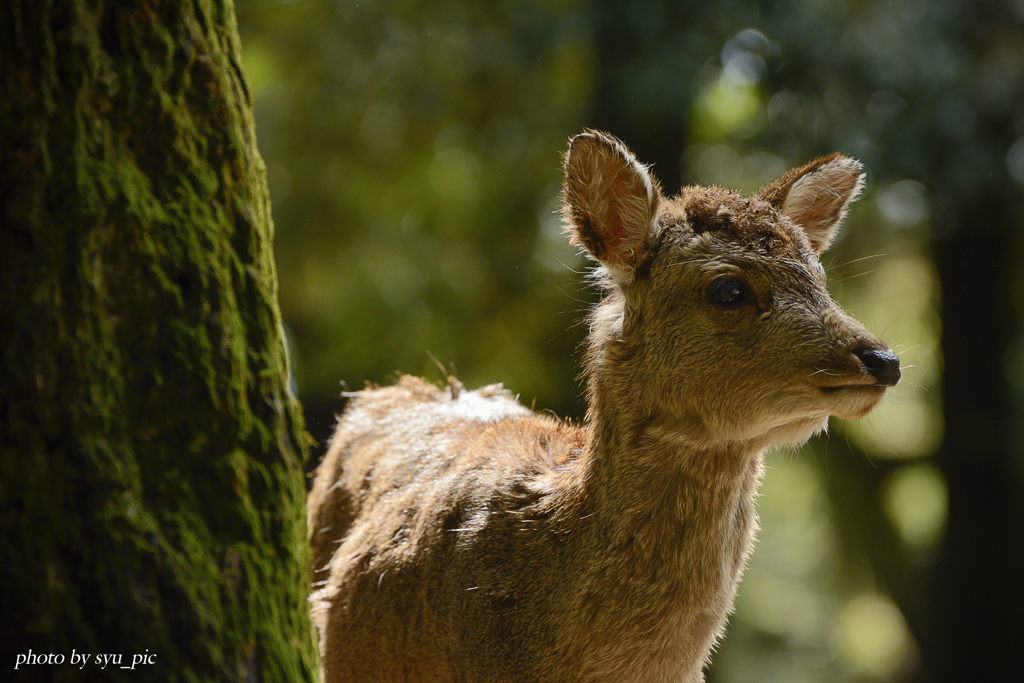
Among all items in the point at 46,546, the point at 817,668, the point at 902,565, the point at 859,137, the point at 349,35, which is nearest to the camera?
the point at 46,546

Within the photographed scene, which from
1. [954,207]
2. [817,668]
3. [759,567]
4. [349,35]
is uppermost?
[349,35]

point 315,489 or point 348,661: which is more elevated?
point 315,489

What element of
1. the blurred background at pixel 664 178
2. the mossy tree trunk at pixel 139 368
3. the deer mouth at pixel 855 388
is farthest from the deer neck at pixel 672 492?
the blurred background at pixel 664 178

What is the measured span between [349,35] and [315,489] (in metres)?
8.87

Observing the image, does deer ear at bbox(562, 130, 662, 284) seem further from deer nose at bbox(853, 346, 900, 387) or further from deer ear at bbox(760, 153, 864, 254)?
deer nose at bbox(853, 346, 900, 387)

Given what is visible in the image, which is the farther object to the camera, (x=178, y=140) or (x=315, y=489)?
(x=315, y=489)

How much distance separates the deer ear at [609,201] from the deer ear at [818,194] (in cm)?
62

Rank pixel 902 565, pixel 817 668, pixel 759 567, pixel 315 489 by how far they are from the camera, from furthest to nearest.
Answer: pixel 759 567
pixel 817 668
pixel 902 565
pixel 315 489

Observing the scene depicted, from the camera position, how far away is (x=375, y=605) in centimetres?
378

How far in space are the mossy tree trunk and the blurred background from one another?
6369 mm

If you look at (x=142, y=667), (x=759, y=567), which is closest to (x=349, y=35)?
(x=142, y=667)

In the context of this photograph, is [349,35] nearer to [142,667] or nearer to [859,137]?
[859,137]

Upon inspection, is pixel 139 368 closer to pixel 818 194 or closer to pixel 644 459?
pixel 644 459

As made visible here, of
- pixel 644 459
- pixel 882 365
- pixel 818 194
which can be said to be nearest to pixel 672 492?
pixel 644 459
